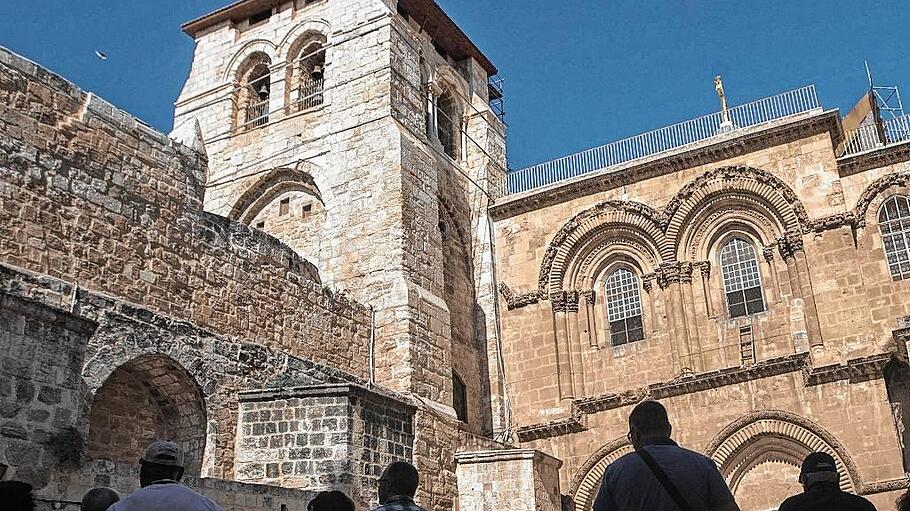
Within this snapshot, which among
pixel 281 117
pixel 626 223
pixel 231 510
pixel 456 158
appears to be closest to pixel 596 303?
pixel 626 223

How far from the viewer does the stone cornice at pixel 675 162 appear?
17.3m

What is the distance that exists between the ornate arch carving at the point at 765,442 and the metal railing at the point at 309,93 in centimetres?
1143

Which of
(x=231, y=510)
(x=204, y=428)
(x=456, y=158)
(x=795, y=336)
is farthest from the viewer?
(x=456, y=158)

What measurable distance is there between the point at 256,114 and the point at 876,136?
13.9m

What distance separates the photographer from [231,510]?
28.3ft

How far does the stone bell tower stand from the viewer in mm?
17422

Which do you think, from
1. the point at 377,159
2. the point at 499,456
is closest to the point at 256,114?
the point at 377,159

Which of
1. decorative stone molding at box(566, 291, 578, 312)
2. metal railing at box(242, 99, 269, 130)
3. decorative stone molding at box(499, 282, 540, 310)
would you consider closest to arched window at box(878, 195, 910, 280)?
decorative stone molding at box(566, 291, 578, 312)

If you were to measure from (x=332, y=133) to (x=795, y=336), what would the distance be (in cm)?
1020

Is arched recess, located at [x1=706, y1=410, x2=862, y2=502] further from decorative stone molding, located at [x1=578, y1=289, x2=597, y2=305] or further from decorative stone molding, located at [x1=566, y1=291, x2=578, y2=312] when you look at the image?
decorative stone molding, located at [x1=566, y1=291, x2=578, y2=312]

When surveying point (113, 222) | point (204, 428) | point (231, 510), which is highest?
point (113, 222)

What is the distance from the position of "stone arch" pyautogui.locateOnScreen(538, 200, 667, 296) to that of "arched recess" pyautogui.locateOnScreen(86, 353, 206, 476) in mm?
9653

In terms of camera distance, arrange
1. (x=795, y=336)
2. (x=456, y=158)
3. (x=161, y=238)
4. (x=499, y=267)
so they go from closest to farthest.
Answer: (x=161, y=238) → (x=795, y=336) → (x=499, y=267) → (x=456, y=158)

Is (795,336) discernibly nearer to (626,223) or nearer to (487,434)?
(626,223)
